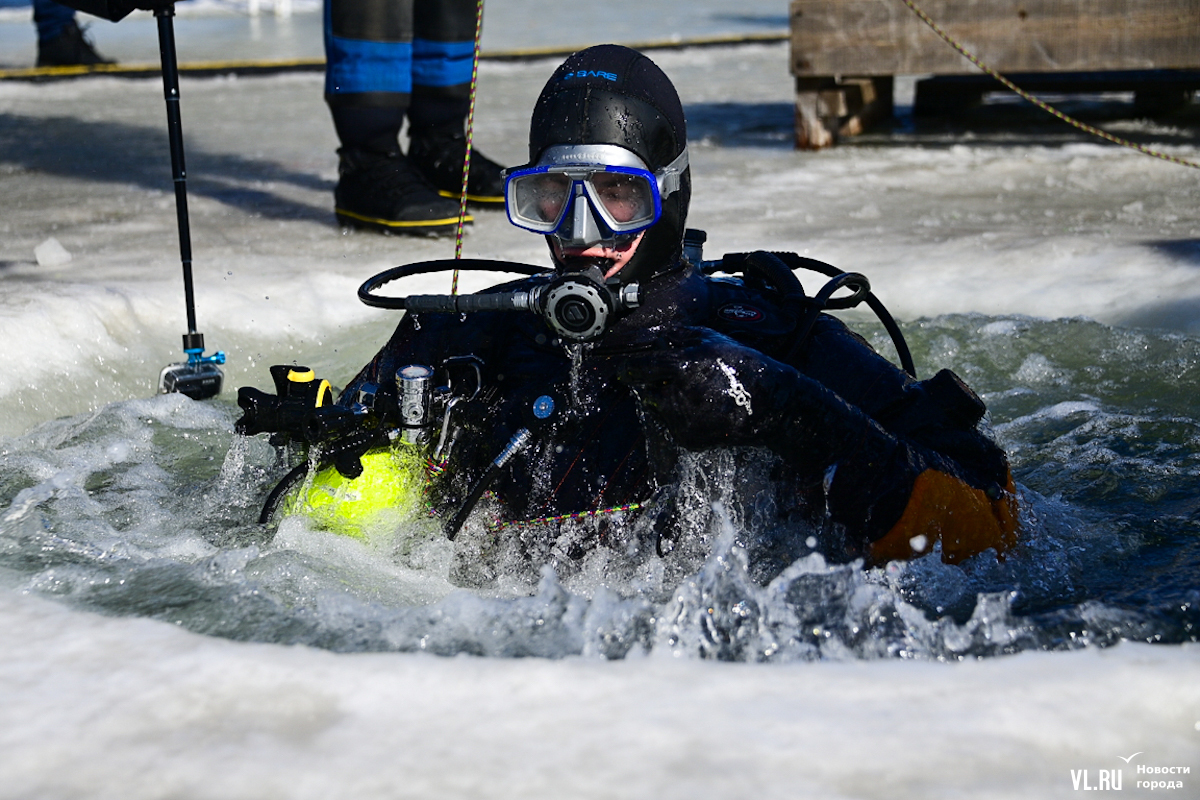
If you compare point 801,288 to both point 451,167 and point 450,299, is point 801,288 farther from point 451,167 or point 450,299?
point 451,167

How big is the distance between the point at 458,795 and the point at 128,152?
6.07 metres

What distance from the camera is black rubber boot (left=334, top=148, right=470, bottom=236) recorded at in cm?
495

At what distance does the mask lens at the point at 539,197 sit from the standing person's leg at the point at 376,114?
244 cm

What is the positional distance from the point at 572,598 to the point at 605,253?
70cm

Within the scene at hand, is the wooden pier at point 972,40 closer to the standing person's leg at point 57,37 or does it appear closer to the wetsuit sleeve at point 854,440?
the wetsuit sleeve at point 854,440

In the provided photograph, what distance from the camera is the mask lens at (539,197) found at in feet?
8.17

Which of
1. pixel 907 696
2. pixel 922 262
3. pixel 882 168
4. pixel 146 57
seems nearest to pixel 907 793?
pixel 907 696

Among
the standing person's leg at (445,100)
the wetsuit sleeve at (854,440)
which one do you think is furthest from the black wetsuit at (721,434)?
the standing person's leg at (445,100)

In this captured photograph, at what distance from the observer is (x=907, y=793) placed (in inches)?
61.7

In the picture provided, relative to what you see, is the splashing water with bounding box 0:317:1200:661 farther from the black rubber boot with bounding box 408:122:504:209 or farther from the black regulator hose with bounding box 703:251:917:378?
the black rubber boot with bounding box 408:122:504:209

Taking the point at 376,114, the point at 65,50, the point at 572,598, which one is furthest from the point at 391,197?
the point at 65,50

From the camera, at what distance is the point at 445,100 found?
17.7 ft

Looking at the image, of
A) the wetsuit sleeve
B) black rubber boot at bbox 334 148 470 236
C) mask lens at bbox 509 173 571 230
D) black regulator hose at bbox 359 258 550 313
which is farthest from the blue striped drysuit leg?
the wetsuit sleeve

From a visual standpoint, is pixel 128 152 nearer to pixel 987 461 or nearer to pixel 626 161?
pixel 626 161
